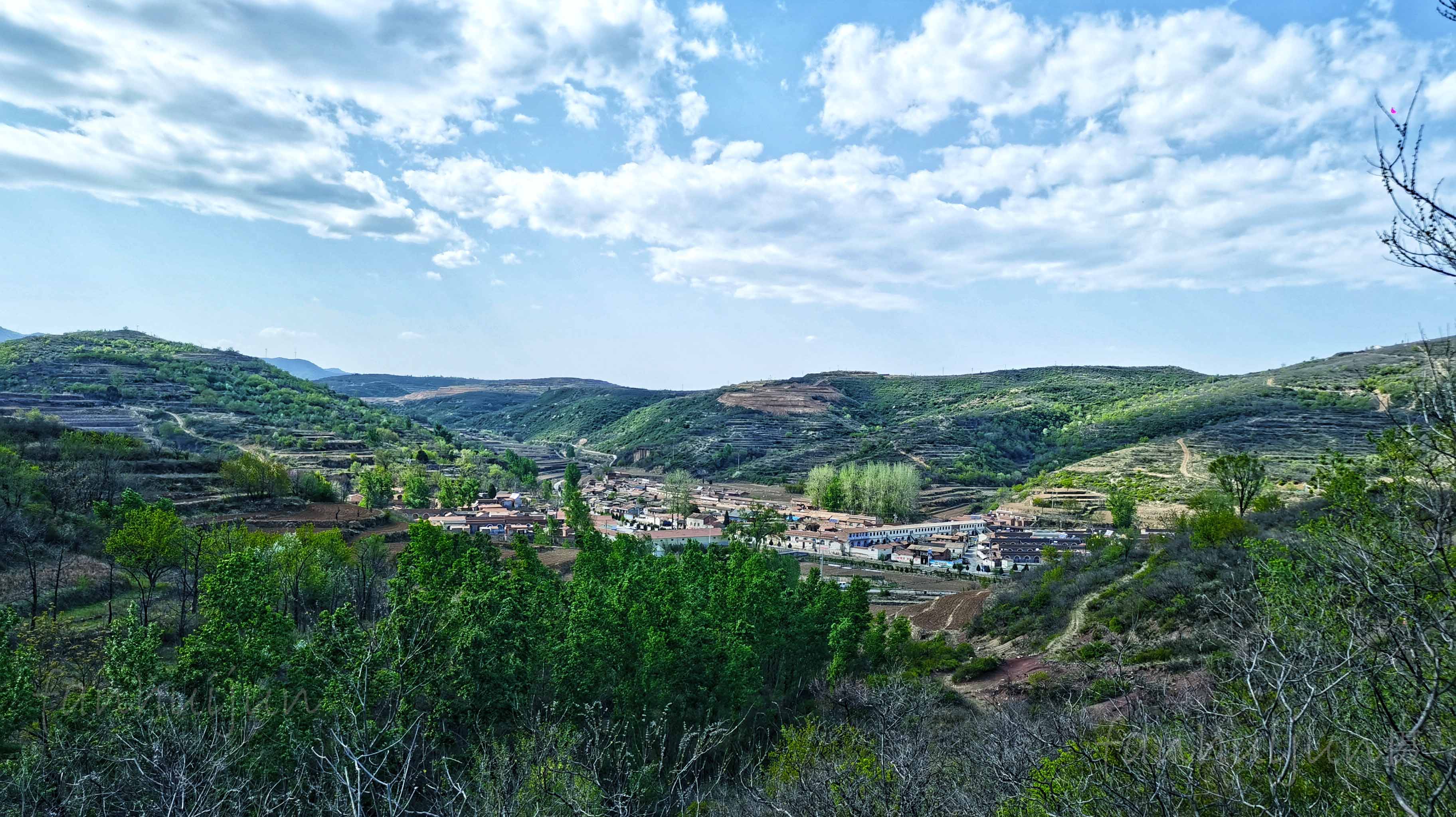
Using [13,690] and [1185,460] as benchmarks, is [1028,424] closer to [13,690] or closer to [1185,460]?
[1185,460]

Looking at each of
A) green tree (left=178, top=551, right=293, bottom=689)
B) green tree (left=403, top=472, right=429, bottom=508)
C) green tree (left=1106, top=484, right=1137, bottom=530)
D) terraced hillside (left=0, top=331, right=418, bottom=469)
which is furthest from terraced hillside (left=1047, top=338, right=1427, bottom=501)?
terraced hillside (left=0, top=331, right=418, bottom=469)

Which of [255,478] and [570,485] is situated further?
[570,485]

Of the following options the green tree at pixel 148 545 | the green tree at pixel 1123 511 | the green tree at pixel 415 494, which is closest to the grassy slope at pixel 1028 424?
the green tree at pixel 1123 511

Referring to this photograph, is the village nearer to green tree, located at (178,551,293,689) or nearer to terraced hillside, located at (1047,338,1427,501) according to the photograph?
terraced hillside, located at (1047,338,1427,501)

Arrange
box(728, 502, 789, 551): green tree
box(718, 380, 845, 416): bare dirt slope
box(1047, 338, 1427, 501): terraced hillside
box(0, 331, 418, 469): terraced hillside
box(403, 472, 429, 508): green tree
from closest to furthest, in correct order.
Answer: box(403, 472, 429, 508): green tree, box(728, 502, 789, 551): green tree, box(1047, 338, 1427, 501): terraced hillside, box(0, 331, 418, 469): terraced hillside, box(718, 380, 845, 416): bare dirt slope

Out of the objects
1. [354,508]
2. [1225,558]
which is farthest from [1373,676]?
[354,508]

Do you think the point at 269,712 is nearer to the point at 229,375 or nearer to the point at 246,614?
the point at 246,614

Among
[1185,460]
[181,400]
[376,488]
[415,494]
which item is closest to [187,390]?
[181,400]
